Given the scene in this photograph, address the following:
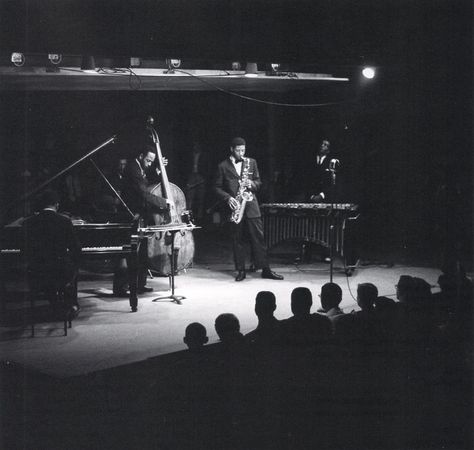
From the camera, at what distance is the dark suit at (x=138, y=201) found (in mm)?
7582

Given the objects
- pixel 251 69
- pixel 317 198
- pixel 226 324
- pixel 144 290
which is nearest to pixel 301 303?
pixel 226 324

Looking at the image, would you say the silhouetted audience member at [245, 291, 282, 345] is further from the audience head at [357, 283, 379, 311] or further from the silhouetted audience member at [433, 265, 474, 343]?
the silhouetted audience member at [433, 265, 474, 343]

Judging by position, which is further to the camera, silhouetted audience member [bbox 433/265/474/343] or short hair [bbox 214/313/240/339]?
silhouetted audience member [bbox 433/265/474/343]

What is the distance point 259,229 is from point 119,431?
19.8 feet

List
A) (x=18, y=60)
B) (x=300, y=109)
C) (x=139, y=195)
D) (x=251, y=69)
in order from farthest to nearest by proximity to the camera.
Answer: (x=300, y=109)
(x=251, y=69)
(x=18, y=60)
(x=139, y=195)

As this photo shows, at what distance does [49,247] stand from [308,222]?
4464 millimetres

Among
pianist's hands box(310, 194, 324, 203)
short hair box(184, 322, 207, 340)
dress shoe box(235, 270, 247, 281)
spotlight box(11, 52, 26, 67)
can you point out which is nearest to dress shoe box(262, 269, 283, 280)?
dress shoe box(235, 270, 247, 281)

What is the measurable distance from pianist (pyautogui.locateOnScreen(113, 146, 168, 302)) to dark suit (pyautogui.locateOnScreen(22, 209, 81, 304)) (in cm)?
141

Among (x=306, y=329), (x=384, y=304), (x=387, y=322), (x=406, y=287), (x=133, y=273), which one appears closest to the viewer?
(x=306, y=329)

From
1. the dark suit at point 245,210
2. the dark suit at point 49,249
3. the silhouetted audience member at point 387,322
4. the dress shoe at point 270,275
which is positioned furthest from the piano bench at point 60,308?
the dress shoe at point 270,275

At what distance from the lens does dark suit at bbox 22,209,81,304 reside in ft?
20.3

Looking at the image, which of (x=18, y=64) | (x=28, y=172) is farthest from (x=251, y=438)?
(x=28, y=172)

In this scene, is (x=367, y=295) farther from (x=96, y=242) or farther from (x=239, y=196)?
(x=239, y=196)

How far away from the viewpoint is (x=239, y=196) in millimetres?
9016
